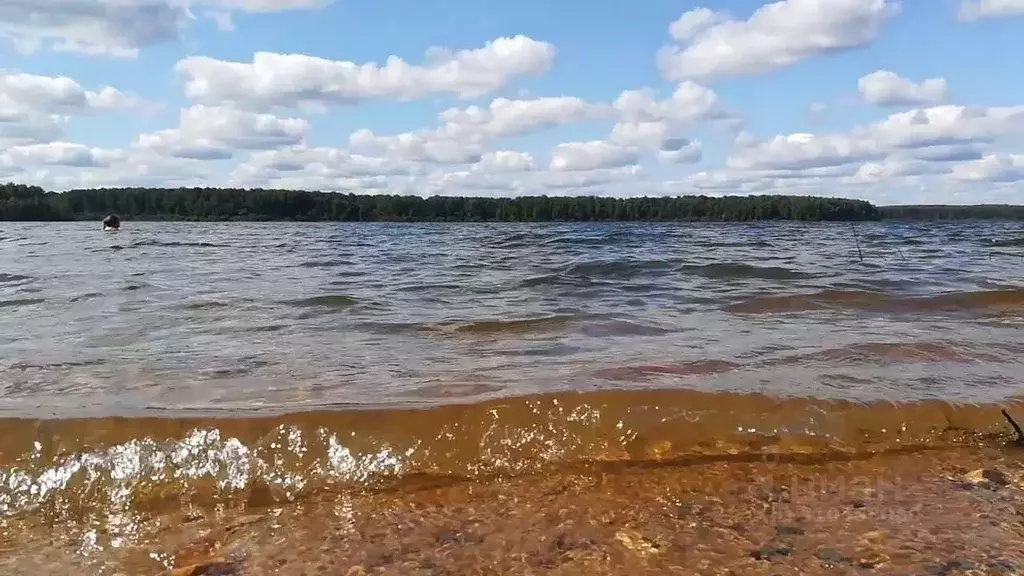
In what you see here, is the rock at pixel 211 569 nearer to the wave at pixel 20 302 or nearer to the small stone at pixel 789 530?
the small stone at pixel 789 530

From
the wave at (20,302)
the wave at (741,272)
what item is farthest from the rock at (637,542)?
the wave at (741,272)

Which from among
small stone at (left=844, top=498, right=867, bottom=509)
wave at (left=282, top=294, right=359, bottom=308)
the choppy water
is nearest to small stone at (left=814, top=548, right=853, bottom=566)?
small stone at (left=844, top=498, right=867, bottom=509)

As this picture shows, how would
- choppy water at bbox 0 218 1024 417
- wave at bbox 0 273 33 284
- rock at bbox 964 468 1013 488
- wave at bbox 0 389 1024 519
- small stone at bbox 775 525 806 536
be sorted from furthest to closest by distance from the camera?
wave at bbox 0 273 33 284 < choppy water at bbox 0 218 1024 417 < wave at bbox 0 389 1024 519 < rock at bbox 964 468 1013 488 < small stone at bbox 775 525 806 536

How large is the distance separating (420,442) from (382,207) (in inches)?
3726

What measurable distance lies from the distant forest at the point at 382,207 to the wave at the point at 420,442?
7829 cm

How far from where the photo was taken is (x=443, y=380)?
241 inches

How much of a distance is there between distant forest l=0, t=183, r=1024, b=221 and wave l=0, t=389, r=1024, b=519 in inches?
3082

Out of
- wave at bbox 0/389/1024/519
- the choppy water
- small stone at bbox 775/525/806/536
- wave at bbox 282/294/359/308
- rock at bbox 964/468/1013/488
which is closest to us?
small stone at bbox 775/525/806/536

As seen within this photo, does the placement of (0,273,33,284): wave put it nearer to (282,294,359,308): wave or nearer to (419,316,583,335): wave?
(282,294,359,308): wave

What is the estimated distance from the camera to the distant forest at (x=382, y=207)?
3400 inches

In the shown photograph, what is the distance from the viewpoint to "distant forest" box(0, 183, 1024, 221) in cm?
8637

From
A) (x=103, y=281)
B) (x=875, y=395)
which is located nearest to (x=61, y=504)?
(x=875, y=395)

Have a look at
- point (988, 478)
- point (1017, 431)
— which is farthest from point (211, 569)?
point (1017, 431)

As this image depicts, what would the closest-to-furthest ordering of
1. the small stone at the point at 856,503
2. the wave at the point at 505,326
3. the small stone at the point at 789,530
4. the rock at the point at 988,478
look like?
the small stone at the point at 789,530, the small stone at the point at 856,503, the rock at the point at 988,478, the wave at the point at 505,326
